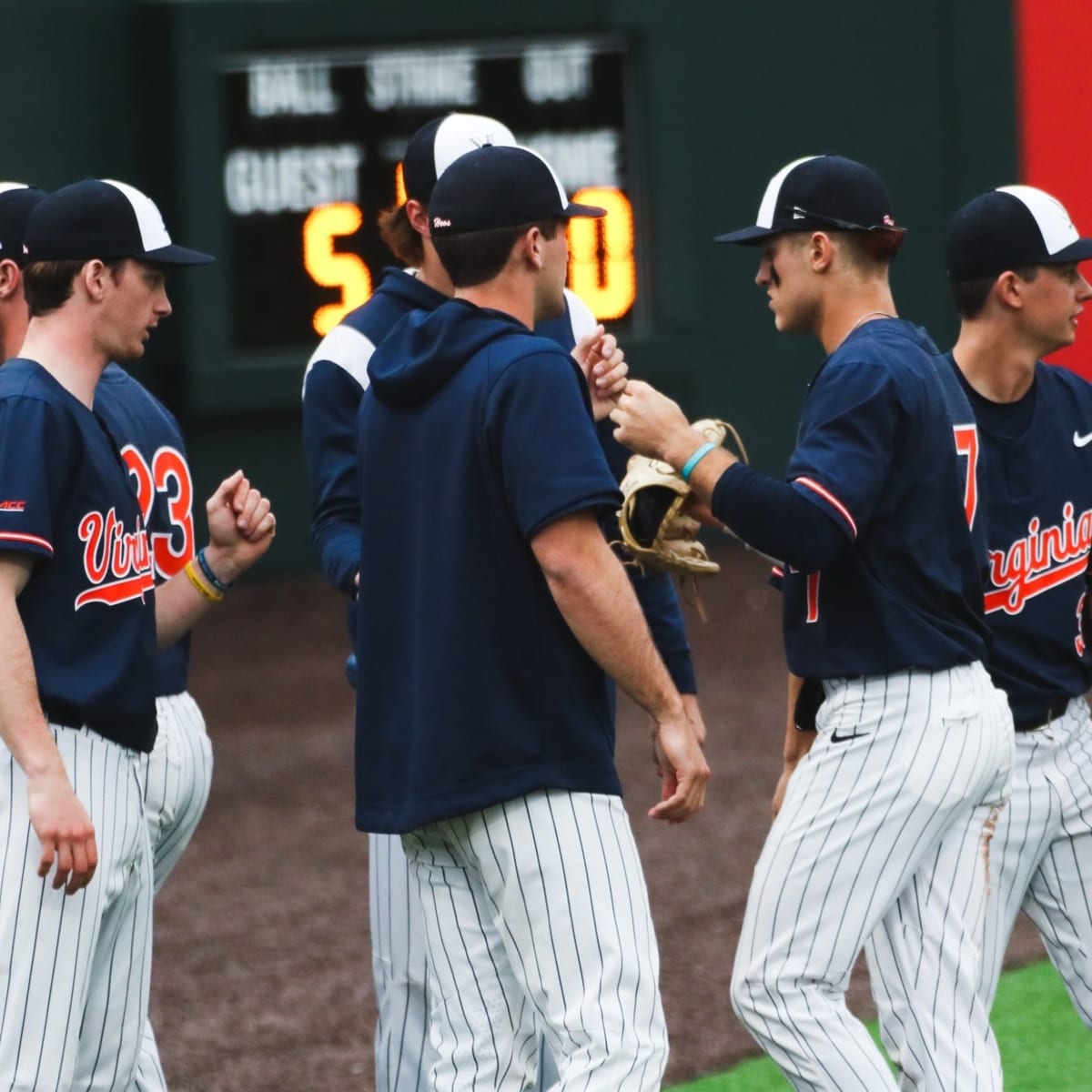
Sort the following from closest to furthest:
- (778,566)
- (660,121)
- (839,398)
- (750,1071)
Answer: (839,398) → (778,566) → (750,1071) → (660,121)

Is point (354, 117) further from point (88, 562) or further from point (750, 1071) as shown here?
point (88, 562)

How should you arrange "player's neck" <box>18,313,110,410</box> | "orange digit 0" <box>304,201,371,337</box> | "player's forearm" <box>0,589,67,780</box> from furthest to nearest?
1. "orange digit 0" <box>304,201,371,337</box>
2. "player's neck" <box>18,313,110,410</box>
3. "player's forearm" <box>0,589,67,780</box>

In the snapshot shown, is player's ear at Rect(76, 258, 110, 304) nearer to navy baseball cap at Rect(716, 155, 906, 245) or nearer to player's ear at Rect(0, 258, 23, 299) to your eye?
player's ear at Rect(0, 258, 23, 299)

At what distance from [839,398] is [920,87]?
9.46 meters

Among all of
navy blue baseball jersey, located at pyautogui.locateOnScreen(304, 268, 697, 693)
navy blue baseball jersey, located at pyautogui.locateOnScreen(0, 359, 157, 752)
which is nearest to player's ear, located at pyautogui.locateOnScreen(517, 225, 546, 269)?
navy blue baseball jersey, located at pyautogui.locateOnScreen(304, 268, 697, 693)

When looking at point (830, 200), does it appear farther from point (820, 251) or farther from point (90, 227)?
point (90, 227)

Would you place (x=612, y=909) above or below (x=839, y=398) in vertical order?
below

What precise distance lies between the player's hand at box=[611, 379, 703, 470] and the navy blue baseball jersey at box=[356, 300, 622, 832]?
229mm

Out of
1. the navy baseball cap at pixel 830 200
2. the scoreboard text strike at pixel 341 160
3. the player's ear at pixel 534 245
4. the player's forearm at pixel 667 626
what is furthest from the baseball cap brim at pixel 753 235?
the scoreboard text strike at pixel 341 160

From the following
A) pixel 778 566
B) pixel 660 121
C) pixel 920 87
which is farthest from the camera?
pixel 920 87

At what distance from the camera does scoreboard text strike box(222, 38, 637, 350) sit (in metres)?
9.45

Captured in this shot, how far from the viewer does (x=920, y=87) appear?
1202 centimetres

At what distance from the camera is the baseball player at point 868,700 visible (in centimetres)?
310

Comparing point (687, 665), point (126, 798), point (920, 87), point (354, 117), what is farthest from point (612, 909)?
point (920, 87)
